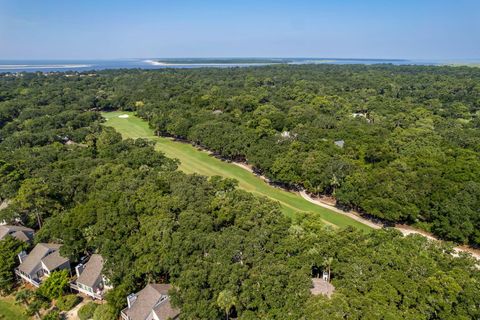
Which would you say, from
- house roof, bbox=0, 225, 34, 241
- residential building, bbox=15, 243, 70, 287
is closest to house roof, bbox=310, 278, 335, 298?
residential building, bbox=15, 243, 70, 287

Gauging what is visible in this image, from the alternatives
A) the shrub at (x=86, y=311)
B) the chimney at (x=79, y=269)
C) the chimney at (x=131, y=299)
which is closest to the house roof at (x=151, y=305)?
the chimney at (x=131, y=299)

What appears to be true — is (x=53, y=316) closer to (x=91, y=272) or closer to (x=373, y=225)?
(x=91, y=272)

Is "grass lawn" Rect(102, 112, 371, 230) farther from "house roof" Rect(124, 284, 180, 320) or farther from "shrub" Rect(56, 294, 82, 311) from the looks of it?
"shrub" Rect(56, 294, 82, 311)

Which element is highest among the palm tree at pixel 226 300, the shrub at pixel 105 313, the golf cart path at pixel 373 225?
the palm tree at pixel 226 300

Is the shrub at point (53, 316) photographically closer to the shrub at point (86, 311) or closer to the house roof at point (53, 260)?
the shrub at point (86, 311)

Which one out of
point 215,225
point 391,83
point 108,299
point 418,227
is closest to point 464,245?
point 418,227

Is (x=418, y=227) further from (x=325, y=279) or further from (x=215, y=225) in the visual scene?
(x=215, y=225)

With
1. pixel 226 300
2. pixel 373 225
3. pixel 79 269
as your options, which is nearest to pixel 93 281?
pixel 79 269

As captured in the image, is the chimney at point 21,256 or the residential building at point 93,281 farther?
the chimney at point 21,256

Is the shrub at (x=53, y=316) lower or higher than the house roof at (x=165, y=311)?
lower
